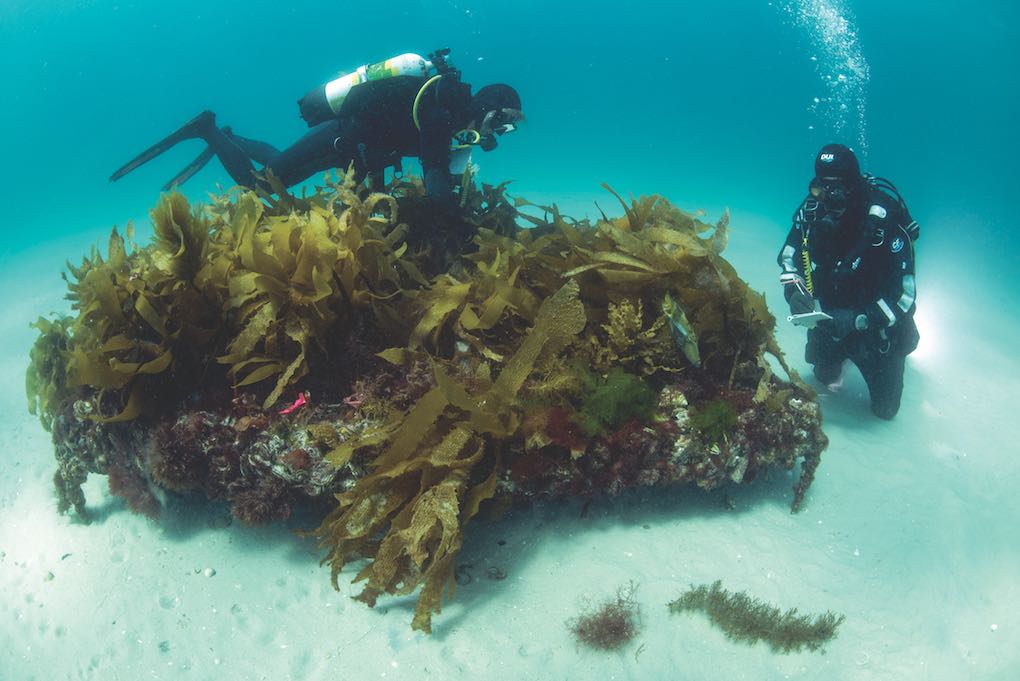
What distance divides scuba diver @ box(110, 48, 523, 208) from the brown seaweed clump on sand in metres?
1.74

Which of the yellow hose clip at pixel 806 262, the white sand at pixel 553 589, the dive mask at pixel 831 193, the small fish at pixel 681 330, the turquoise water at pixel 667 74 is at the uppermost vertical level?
the turquoise water at pixel 667 74

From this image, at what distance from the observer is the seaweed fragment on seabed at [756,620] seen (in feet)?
8.95

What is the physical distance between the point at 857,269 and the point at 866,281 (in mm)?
194

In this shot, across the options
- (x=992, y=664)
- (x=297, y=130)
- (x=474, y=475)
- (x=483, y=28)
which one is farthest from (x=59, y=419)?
(x=483, y=28)

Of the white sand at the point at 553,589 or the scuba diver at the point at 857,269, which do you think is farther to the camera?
the scuba diver at the point at 857,269

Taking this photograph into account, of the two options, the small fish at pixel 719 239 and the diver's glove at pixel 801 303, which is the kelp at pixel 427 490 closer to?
the small fish at pixel 719 239

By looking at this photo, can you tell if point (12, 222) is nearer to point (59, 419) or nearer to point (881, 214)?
point (59, 419)

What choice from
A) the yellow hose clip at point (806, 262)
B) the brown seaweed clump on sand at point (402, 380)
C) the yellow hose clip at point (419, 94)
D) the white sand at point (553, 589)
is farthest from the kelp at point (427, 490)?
the yellow hose clip at point (806, 262)

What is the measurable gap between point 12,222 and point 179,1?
276ft

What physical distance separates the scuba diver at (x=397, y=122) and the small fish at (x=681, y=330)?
2687mm

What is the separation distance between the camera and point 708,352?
3.55 m

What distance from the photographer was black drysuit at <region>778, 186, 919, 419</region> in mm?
5070

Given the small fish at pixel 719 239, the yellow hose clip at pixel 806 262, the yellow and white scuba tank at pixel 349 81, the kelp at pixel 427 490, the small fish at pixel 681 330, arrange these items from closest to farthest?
the kelp at pixel 427 490, the small fish at pixel 681 330, the small fish at pixel 719 239, the yellow hose clip at pixel 806 262, the yellow and white scuba tank at pixel 349 81

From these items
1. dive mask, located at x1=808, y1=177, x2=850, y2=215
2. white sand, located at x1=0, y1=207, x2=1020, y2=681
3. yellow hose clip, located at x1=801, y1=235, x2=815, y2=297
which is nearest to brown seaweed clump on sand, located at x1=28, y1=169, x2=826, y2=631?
white sand, located at x1=0, y1=207, x2=1020, y2=681
